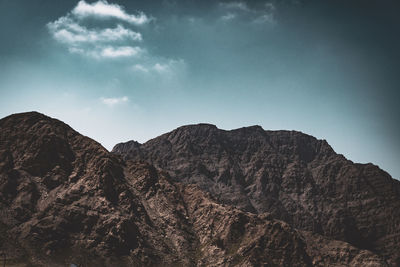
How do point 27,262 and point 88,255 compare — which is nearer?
point 27,262

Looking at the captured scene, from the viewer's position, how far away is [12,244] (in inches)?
7239

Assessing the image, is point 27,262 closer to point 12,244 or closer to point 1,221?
point 12,244

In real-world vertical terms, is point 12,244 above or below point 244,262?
below

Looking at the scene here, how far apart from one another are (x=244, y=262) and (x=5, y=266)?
113 m

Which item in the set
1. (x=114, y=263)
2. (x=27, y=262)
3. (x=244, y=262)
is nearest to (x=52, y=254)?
(x=27, y=262)

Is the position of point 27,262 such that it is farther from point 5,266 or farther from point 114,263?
point 114,263

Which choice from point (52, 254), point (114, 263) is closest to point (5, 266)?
point (52, 254)

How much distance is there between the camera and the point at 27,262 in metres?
175

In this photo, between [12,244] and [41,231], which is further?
[41,231]

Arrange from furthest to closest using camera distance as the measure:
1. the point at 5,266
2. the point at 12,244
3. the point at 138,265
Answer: the point at 138,265
the point at 12,244
the point at 5,266

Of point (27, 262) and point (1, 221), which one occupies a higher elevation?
point (1, 221)

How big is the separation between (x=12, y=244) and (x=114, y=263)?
49.3 metres

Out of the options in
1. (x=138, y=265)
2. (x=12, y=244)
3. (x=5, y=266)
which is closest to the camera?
(x=5, y=266)

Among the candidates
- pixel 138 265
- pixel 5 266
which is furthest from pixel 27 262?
pixel 138 265
